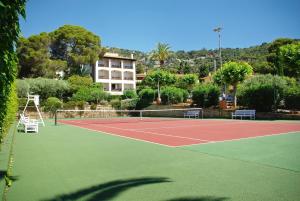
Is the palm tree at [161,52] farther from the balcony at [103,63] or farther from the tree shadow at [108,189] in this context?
the tree shadow at [108,189]

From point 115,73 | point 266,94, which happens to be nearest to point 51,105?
point 266,94

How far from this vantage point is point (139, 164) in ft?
24.3

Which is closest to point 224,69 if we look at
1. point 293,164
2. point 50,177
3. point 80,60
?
point 293,164

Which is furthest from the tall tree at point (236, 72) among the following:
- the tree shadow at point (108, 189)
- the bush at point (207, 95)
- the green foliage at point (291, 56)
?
the tree shadow at point (108, 189)

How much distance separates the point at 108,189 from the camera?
5301 millimetres

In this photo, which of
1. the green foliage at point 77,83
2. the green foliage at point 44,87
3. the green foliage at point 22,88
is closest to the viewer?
the green foliage at point 22,88

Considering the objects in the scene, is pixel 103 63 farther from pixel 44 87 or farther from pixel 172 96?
pixel 172 96

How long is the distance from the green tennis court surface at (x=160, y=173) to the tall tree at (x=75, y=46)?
45.9 m

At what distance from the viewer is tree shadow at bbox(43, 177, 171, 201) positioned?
16.0ft

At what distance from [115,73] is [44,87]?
99.6 feet

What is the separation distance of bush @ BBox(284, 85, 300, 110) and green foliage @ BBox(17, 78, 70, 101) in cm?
2893

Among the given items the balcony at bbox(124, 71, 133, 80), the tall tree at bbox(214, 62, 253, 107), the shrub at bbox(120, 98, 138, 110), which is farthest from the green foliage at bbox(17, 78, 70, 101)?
the balcony at bbox(124, 71, 133, 80)

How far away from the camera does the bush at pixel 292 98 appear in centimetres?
2498

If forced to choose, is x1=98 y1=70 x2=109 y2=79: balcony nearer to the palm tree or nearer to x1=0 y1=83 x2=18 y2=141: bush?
the palm tree
